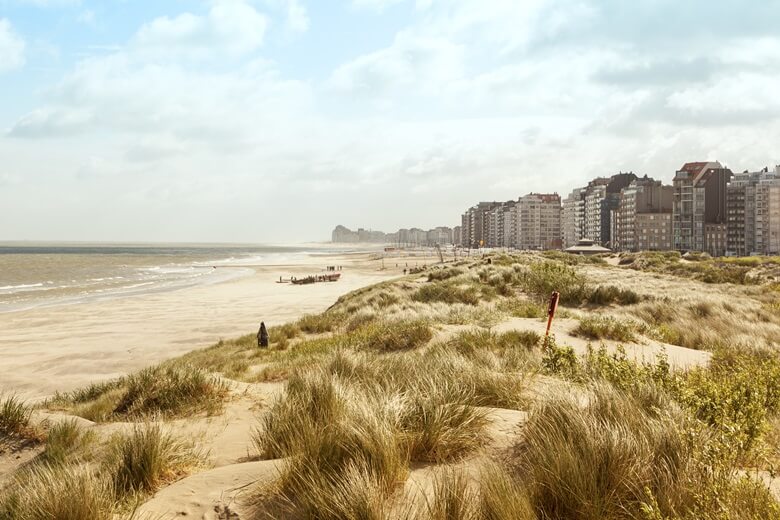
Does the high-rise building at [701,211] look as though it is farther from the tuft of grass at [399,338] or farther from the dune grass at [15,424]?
the dune grass at [15,424]

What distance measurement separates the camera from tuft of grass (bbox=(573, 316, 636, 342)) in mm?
11352

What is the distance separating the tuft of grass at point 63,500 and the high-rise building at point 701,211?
415ft

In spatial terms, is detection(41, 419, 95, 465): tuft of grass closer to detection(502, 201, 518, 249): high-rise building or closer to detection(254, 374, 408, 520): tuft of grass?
detection(254, 374, 408, 520): tuft of grass

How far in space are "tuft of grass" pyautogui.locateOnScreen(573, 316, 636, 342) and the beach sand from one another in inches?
519

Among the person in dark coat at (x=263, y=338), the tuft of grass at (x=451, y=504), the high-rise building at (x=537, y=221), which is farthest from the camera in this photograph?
the high-rise building at (x=537, y=221)

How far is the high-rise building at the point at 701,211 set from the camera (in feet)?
357

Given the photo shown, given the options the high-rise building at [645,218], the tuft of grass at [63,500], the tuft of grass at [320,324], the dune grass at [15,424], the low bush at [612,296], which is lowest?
the tuft of grass at [320,324]

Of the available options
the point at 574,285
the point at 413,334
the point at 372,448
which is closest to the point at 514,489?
the point at 372,448

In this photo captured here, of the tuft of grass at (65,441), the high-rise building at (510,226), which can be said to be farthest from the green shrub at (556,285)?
the high-rise building at (510,226)

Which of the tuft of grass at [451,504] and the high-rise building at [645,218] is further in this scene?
the high-rise building at [645,218]

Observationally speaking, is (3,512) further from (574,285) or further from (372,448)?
(574,285)

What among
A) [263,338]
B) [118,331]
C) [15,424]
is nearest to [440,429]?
[15,424]

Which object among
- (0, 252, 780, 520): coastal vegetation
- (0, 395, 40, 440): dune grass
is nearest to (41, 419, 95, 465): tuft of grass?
(0, 252, 780, 520): coastal vegetation

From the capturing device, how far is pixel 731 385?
17.7 feet
